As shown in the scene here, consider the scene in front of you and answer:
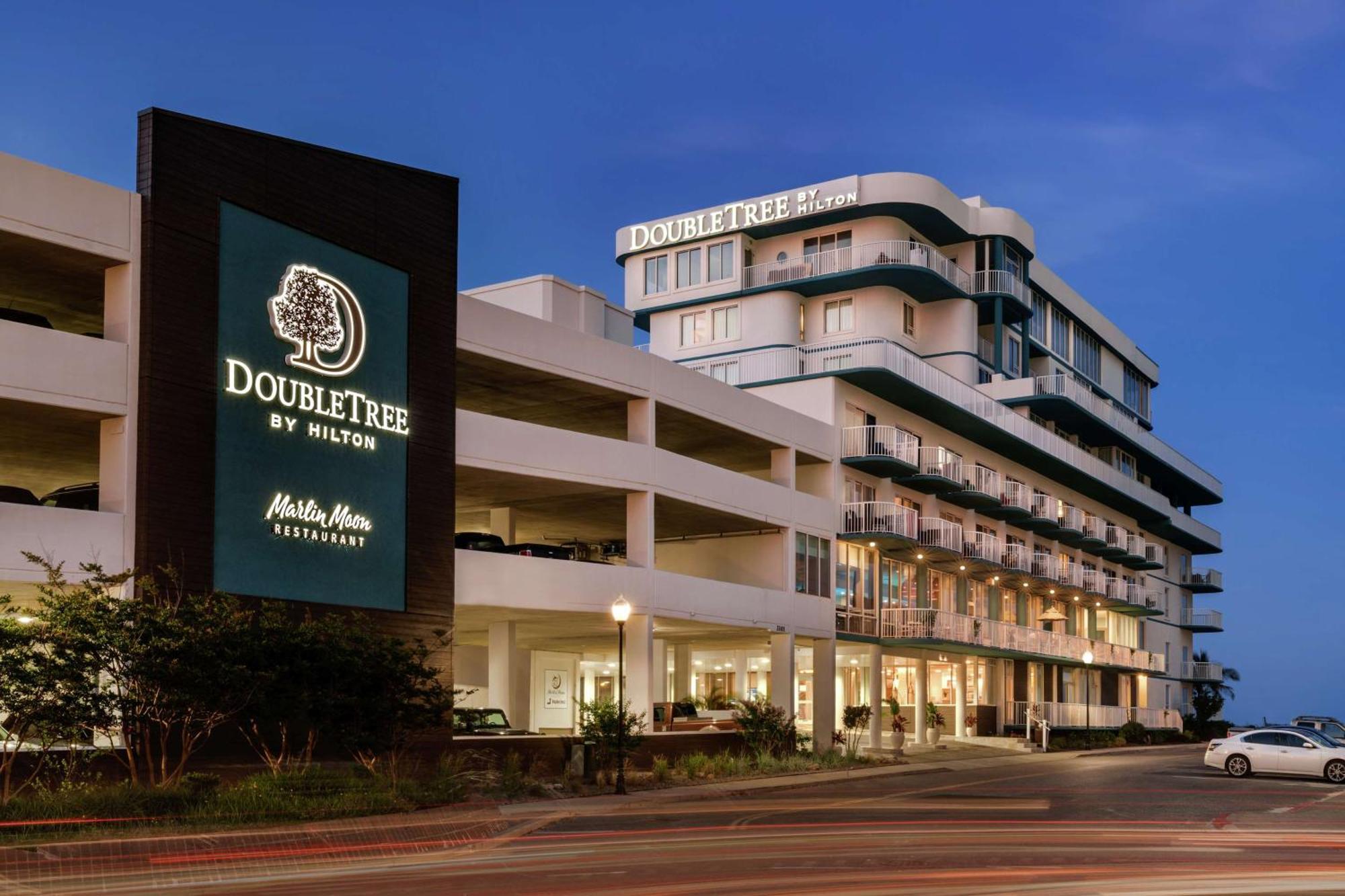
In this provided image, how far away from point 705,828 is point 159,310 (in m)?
13.4

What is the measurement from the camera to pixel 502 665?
41469 mm

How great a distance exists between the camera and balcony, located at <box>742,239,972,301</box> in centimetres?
5697

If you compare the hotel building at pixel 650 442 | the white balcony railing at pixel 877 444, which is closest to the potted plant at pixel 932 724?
the hotel building at pixel 650 442

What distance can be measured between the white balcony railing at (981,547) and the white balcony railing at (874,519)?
6.51 m

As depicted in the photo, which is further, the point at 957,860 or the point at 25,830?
the point at 25,830

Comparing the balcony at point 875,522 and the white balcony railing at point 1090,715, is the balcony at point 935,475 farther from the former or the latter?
the white balcony railing at point 1090,715

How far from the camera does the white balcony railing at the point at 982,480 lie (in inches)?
A: 2265

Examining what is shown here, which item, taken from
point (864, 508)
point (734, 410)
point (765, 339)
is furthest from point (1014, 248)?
point (734, 410)

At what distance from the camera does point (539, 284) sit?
4153 cm

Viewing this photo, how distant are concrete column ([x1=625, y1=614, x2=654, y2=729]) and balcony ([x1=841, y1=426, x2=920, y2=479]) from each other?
1302cm

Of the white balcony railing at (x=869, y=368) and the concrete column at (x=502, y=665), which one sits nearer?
the concrete column at (x=502, y=665)

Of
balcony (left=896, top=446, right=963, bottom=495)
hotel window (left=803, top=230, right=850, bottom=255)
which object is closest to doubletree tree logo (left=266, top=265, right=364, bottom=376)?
balcony (left=896, top=446, right=963, bottom=495)

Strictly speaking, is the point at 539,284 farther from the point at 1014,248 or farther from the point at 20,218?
the point at 1014,248

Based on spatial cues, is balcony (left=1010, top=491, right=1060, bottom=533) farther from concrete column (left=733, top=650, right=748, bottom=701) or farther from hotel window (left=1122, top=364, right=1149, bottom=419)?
hotel window (left=1122, top=364, right=1149, bottom=419)
